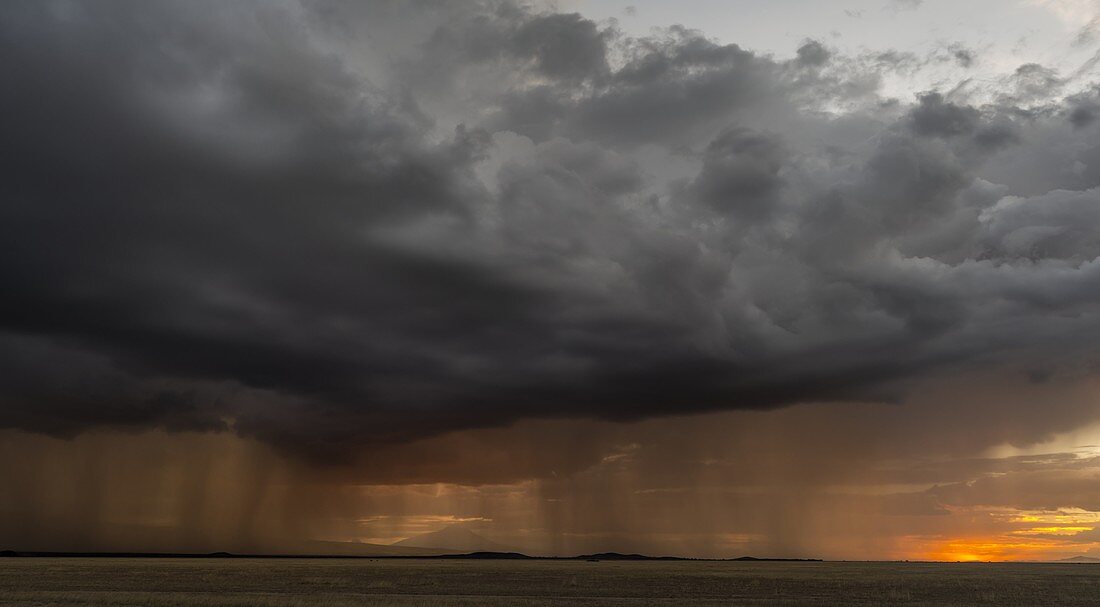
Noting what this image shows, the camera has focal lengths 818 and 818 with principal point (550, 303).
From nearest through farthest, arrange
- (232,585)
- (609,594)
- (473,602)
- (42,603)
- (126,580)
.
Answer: (42,603) < (473,602) < (609,594) < (232,585) < (126,580)

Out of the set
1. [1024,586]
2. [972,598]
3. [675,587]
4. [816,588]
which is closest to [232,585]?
[675,587]

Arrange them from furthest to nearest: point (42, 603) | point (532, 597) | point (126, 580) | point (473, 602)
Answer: point (126, 580) < point (532, 597) < point (473, 602) < point (42, 603)

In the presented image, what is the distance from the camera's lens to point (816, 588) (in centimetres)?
7581

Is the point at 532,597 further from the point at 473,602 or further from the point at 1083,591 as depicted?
the point at 1083,591

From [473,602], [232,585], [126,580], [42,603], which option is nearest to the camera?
[42,603]

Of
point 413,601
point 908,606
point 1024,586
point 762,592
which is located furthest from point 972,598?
point 413,601

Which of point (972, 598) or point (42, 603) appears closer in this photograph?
point (42, 603)

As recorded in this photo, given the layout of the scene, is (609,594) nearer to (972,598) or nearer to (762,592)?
(762,592)

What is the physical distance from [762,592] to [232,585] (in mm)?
46794

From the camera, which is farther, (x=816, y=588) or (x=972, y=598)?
(x=816, y=588)

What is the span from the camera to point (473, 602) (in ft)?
181

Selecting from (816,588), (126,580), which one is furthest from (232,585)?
(816,588)

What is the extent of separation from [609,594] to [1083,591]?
4458 cm

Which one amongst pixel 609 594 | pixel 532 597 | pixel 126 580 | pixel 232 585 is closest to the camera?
pixel 532 597
